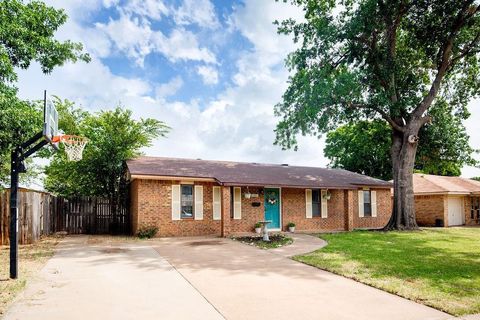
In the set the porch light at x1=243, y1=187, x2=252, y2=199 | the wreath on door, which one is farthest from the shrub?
the wreath on door

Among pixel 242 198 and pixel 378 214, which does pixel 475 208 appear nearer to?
pixel 378 214

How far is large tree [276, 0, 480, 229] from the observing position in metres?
18.2

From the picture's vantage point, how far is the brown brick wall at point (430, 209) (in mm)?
24312

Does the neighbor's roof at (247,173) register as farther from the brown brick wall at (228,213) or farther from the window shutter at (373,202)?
the window shutter at (373,202)

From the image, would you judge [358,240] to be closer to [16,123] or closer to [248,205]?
[248,205]

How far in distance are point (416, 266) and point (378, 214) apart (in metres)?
13.4

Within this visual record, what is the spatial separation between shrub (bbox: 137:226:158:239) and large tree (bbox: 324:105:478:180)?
1310 centimetres

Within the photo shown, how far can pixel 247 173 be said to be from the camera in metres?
18.7

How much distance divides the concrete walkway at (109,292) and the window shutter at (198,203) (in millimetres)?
6518

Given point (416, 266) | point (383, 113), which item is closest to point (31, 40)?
point (416, 266)

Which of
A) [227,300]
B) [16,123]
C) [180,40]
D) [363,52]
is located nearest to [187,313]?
[227,300]

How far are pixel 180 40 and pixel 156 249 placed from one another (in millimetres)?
7561

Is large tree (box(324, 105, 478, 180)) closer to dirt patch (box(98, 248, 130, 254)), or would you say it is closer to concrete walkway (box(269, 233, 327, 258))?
concrete walkway (box(269, 233, 327, 258))

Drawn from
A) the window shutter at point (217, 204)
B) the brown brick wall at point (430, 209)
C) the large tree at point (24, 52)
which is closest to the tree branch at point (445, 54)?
the brown brick wall at point (430, 209)
